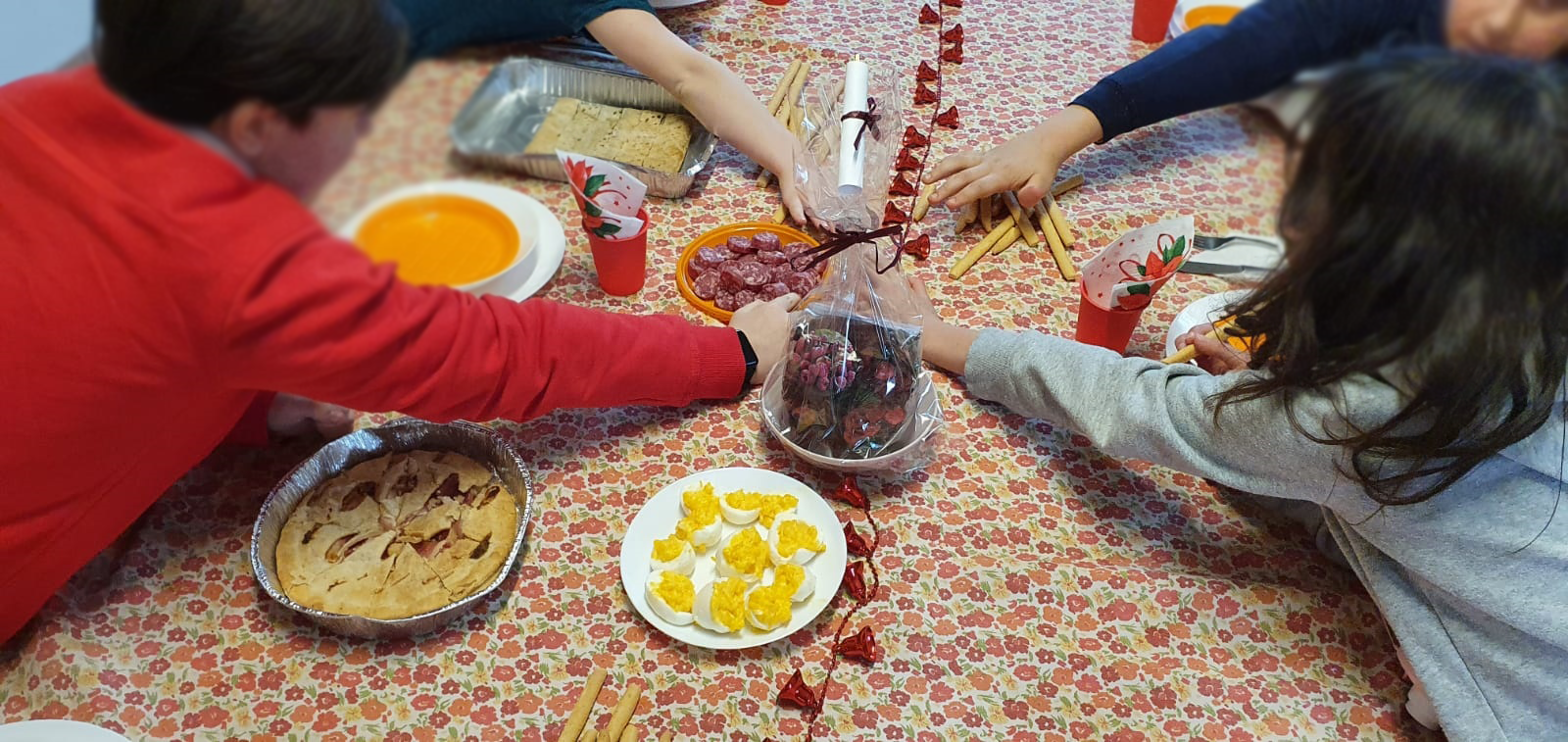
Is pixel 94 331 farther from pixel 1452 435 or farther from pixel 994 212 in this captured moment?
pixel 994 212

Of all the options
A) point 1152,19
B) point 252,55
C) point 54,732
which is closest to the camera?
point 252,55

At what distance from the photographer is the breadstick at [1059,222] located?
116 cm

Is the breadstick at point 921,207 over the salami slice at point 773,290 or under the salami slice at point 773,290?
over

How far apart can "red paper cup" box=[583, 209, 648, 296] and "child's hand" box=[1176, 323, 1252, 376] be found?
22.8 inches

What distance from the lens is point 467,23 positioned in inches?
13.4

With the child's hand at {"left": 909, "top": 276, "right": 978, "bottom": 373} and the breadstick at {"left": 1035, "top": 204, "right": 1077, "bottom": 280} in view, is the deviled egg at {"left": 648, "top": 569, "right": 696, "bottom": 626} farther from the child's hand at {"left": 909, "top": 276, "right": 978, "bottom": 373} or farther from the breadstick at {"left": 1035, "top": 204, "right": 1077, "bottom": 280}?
the breadstick at {"left": 1035, "top": 204, "right": 1077, "bottom": 280}

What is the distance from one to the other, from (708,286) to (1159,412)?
502 millimetres

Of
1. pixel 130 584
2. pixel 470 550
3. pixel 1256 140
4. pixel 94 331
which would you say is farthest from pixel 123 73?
pixel 130 584

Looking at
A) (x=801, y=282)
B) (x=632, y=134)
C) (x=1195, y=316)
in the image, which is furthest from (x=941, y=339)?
(x=632, y=134)

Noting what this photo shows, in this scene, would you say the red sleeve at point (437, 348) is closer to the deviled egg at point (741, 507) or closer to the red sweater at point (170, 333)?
the red sweater at point (170, 333)

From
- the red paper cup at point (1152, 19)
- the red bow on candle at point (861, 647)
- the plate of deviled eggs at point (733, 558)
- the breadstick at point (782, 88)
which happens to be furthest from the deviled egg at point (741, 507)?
the red paper cup at point (1152, 19)

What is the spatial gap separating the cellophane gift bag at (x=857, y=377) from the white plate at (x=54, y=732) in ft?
1.81

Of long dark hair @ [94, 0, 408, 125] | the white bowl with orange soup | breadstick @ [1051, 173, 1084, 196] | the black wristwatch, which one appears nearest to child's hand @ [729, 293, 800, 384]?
the black wristwatch

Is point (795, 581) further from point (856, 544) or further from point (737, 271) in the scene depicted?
point (737, 271)
